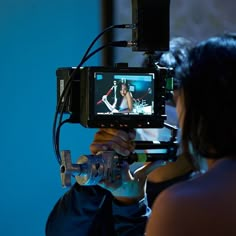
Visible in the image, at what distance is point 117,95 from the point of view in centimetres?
120

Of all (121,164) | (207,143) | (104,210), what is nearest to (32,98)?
(104,210)

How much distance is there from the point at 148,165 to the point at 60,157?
0.80ft

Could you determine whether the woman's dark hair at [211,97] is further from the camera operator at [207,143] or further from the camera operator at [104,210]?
the camera operator at [104,210]

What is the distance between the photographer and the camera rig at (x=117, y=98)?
1.18 meters

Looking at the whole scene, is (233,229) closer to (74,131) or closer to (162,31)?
(162,31)

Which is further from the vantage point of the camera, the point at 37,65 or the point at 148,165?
the point at 37,65

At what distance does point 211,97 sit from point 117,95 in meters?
0.34

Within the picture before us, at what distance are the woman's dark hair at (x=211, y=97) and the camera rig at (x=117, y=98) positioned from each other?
0.28 meters

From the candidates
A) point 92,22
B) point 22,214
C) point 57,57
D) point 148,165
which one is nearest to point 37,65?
point 57,57

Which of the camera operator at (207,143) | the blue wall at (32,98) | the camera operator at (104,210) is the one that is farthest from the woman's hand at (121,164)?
the blue wall at (32,98)

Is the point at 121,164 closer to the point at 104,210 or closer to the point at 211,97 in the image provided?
the point at 104,210

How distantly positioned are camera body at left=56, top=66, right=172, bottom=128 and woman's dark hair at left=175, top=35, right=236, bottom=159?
0.27 meters

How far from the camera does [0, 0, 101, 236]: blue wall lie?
214 centimetres

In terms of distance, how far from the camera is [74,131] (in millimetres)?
2221
